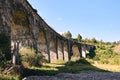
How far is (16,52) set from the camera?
19.8 m

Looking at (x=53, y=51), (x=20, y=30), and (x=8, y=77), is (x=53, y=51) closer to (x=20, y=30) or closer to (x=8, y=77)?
(x=20, y=30)

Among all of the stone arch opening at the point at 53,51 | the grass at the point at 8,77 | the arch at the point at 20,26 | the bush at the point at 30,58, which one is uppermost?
the arch at the point at 20,26

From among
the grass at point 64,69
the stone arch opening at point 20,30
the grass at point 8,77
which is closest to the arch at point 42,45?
the stone arch opening at point 20,30

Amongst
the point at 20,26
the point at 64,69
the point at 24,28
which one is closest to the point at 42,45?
the point at 24,28

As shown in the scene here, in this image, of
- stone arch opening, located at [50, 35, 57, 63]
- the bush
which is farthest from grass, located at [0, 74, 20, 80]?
stone arch opening, located at [50, 35, 57, 63]

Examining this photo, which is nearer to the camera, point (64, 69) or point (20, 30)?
point (64, 69)

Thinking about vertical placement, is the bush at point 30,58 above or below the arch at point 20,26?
below

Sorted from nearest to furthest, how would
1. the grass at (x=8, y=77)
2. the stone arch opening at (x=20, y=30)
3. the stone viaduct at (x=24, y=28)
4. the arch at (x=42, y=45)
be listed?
the grass at (x=8, y=77) < the stone viaduct at (x=24, y=28) < the stone arch opening at (x=20, y=30) < the arch at (x=42, y=45)

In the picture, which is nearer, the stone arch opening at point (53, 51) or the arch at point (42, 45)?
the arch at point (42, 45)

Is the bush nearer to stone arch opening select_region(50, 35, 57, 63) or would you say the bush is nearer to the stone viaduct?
the stone viaduct

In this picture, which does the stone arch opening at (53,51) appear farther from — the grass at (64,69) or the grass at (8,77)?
the grass at (8,77)

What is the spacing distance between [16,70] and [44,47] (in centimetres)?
2521

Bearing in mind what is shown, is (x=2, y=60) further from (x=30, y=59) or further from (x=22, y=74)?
(x=30, y=59)

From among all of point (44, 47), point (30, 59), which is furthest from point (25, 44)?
point (44, 47)
